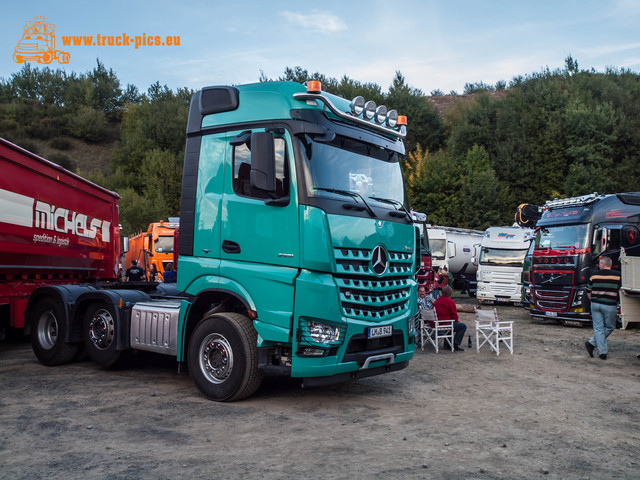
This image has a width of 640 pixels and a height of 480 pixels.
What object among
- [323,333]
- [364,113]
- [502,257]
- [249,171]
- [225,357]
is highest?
[364,113]

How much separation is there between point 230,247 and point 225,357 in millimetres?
1270

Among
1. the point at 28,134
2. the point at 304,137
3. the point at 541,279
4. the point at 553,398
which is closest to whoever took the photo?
the point at 304,137

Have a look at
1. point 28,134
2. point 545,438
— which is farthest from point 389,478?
point 28,134

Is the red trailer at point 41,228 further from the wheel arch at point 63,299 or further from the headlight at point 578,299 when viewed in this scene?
the headlight at point 578,299

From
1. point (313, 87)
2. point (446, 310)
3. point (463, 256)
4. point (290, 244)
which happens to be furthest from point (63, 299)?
point (463, 256)

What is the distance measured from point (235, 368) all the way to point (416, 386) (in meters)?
2.74

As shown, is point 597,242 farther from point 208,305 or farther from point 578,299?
point 208,305

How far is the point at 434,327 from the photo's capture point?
1122 cm

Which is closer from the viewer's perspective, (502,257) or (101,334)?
(101,334)

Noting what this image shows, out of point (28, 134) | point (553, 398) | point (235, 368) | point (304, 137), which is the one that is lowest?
point (553, 398)

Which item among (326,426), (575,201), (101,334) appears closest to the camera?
(326,426)

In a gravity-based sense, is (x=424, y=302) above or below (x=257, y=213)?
below

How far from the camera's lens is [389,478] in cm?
424

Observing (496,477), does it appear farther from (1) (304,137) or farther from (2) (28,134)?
(2) (28,134)
